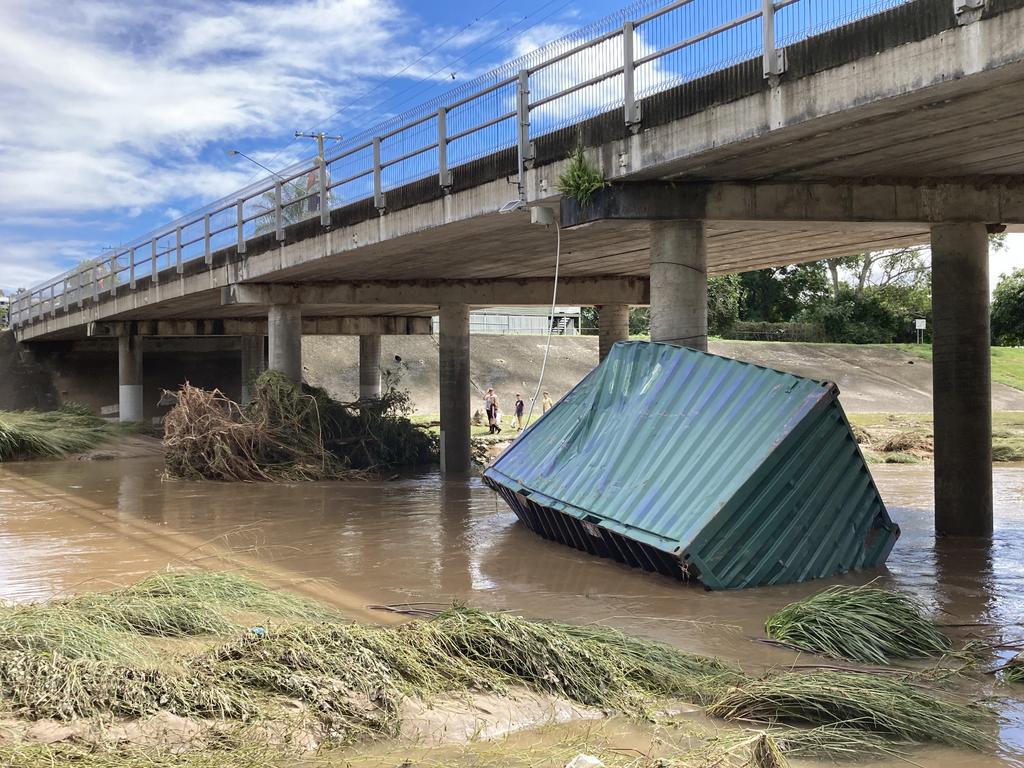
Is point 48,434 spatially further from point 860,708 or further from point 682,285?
point 860,708

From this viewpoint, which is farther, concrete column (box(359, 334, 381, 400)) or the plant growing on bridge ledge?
concrete column (box(359, 334, 381, 400))

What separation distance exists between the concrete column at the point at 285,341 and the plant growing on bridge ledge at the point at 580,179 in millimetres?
12449

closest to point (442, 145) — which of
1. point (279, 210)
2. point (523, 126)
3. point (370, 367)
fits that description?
point (523, 126)

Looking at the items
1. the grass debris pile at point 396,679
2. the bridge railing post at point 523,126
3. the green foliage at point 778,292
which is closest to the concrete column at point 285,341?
the bridge railing post at point 523,126

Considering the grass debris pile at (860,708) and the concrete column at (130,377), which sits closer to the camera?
the grass debris pile at (860,708)

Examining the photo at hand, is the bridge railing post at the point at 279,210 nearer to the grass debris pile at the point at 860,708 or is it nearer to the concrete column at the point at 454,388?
the concrete column at the point at 454,388

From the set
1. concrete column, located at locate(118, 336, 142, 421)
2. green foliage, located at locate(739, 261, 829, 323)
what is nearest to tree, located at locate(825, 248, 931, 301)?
green foliage, located at locate(739, 261, 829, 323)

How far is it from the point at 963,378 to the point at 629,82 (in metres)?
6.05

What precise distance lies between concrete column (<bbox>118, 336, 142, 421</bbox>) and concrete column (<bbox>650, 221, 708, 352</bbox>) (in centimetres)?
2954

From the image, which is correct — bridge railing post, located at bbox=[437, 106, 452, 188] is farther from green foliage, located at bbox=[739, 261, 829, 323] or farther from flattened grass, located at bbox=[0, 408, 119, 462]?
green foliage, located at bbox=[739, 261, 829, 323]

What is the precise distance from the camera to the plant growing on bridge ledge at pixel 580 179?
12.4m

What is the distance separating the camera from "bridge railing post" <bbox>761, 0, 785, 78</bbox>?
9812 millimetres

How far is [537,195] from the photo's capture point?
1353 centimetres

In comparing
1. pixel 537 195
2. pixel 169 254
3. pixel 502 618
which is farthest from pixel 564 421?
pixel 169 254
